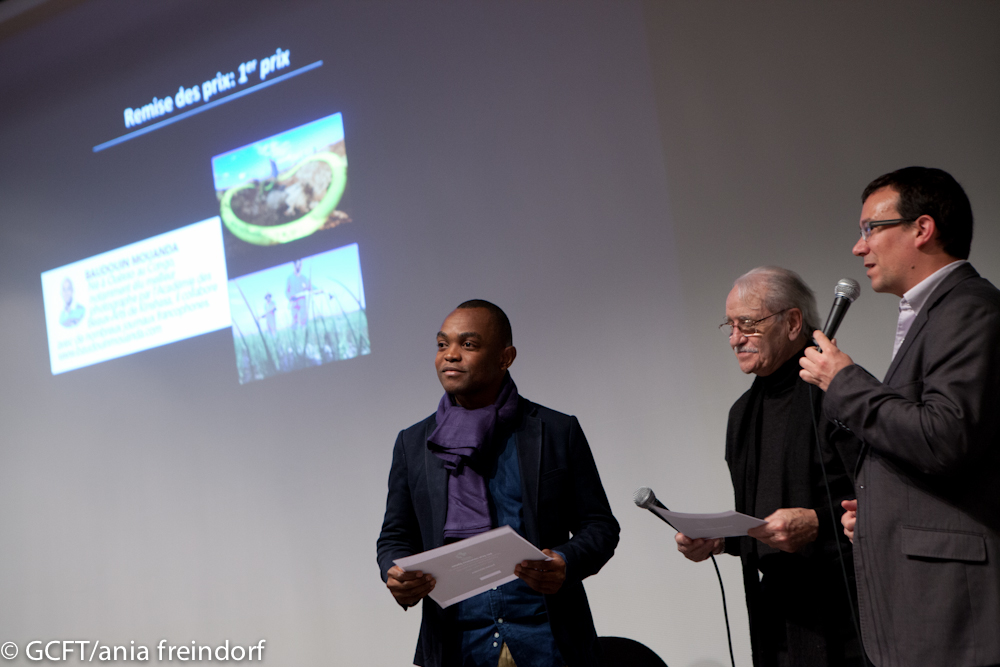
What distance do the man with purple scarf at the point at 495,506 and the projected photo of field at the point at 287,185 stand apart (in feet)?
7.60

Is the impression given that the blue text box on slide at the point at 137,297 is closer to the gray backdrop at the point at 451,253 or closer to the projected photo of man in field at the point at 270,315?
the gray backdrop at the point at 451,253

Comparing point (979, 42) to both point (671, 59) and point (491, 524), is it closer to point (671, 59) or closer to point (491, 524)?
point (671, 59)

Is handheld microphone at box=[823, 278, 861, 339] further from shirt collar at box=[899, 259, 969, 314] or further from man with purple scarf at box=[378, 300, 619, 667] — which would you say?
man with purple scarf at box=[378, 300, 619, 667]

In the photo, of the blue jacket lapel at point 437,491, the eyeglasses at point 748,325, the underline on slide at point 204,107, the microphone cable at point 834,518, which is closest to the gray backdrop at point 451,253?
the underline on slide at point 204,107

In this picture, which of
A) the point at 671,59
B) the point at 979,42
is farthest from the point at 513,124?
the point at 979,42

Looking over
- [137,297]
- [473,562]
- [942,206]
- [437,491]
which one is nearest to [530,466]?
[437,491]

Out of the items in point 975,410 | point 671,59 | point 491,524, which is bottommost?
point 491,524

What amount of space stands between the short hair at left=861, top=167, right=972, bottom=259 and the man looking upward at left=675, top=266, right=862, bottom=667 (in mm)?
463

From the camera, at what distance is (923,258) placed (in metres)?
1.69

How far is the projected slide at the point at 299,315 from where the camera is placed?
433cm

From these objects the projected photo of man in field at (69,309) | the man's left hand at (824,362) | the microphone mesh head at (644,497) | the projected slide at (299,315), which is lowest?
the microphone mesh head at (644,497)

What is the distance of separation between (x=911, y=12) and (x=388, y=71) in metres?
2.44

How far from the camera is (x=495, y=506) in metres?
2.14

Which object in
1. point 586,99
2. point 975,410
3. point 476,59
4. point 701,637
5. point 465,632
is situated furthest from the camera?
point 476,59
